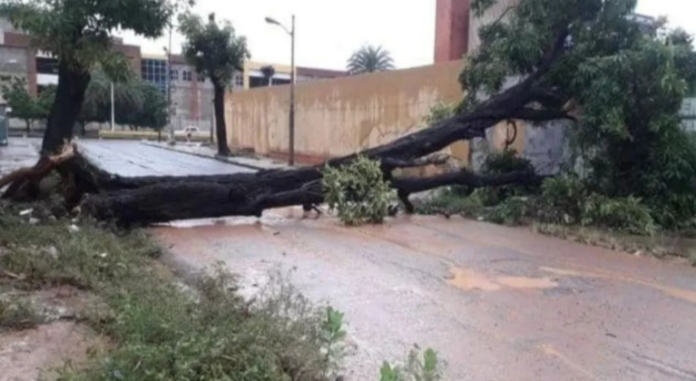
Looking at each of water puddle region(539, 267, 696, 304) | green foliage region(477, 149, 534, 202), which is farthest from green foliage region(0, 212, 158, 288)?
green foliage region(477, 149, 534, 202)

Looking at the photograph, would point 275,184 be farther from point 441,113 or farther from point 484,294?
point 484,294

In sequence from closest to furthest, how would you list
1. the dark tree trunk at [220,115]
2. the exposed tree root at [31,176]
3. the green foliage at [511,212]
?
1. the exposed tree root at [31,176]
2. the green foliage at [511,212]
3. the dark tree trunk at [220,115]

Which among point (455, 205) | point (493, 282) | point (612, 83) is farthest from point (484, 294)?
point (455, 205)

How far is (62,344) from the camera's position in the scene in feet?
14.1

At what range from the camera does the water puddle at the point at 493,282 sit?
6617 mm

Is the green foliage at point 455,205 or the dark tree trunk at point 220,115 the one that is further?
the dark tree trunk at point 220,115

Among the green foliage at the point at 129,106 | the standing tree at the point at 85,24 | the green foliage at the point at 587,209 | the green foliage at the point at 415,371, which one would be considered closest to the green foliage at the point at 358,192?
the green foliage at the point at 587,209

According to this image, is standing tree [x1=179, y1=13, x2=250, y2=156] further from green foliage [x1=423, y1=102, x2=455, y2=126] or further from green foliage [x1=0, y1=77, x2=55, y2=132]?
green foliage [x1=0, y1=77, x2=55, y2=132]

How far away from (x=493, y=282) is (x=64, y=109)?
309 inches

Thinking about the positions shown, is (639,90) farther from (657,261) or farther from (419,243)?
(419,243)

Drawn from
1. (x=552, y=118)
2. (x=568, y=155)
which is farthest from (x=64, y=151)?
(x=568, y=155)

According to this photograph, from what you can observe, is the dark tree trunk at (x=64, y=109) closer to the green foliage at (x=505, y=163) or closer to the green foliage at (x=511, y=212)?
the green foliage at (x=511, y=212)

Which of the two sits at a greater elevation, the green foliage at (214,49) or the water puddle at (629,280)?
the green foliage at (214,49)

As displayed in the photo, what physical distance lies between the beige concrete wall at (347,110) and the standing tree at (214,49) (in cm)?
247
